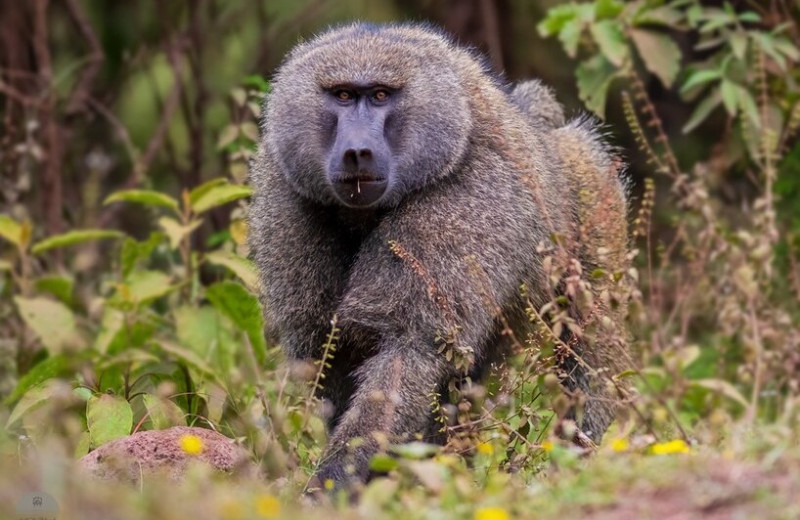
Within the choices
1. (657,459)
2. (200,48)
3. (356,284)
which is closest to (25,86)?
(200,48)

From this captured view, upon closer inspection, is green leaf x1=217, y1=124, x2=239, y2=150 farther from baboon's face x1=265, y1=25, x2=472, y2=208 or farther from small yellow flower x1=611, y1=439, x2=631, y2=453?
small yellow flower x1=611, y1=439, x2=631, y2=453

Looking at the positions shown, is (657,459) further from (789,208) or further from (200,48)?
(200,48)

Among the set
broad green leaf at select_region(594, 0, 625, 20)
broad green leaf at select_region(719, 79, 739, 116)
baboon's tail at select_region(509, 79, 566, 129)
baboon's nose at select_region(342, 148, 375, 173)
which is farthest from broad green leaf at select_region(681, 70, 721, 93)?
baboon's nose at select_region(342, 148, 375, 173)

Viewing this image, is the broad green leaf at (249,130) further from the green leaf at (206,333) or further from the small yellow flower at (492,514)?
the small yellow flower at (492,514)

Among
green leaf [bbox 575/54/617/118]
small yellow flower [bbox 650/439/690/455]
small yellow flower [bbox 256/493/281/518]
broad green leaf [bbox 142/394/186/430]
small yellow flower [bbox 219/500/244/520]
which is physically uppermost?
green leaf [bbox 575/54/617/118]

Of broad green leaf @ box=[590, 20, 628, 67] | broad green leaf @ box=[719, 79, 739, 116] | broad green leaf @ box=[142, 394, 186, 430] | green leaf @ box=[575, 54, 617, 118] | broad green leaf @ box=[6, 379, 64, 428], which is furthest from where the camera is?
green leaf @ box=[575, 54, 617, 118]

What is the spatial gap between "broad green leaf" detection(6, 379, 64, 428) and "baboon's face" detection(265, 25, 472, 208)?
113 cm

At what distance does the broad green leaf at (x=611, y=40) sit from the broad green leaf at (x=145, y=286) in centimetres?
241

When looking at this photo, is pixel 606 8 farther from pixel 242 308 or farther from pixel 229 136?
pixel 242 308

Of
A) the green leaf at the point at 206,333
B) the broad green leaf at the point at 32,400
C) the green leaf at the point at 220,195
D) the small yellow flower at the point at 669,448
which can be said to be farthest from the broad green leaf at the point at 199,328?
the small yellow flower at the point at 669,448

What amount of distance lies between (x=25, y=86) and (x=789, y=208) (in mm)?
4687

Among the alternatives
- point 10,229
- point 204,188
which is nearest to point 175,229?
point 204,188

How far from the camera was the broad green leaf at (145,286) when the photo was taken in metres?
5.75

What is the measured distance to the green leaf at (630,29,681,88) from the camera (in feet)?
21.5
